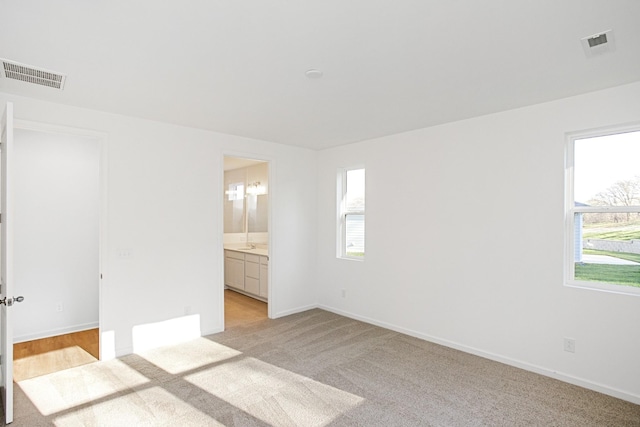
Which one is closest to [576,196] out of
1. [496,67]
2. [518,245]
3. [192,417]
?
[518,245]

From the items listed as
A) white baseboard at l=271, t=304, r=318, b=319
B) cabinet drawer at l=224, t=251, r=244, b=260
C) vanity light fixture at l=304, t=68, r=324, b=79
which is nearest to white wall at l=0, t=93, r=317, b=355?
white baseboard at l=271, t=304, r=318, b=319

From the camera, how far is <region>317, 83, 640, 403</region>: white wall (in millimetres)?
2889

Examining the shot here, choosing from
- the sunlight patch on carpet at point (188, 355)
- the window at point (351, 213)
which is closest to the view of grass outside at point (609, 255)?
the window at point (351, 213)

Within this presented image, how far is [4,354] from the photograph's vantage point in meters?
2.42

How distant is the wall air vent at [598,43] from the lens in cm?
202

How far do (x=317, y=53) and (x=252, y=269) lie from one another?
4.39 meters

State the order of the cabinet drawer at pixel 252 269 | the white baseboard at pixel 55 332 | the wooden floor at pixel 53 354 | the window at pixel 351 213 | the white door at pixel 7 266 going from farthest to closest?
the cabinet drawer at pixel 252 269 → the window at pixel 351 213 → the white baseboard at pixel 55 332 → the wooden floor at pixel 53 354 → the white door at pixel 7 266

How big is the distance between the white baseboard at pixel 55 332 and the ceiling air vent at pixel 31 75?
10.00 feet

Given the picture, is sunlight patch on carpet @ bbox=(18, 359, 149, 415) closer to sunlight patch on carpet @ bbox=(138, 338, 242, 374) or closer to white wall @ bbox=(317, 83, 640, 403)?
sunlight patch on carpet @ bbox=(138, 338, 242, 374)

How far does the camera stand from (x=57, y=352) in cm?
368

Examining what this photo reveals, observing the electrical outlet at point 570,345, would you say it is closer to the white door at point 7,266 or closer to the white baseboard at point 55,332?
the white door at point 7,266

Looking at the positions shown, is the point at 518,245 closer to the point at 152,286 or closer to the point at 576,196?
the point at 576,196

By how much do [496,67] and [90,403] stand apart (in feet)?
13.0

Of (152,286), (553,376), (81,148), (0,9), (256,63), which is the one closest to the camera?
(0,9)
